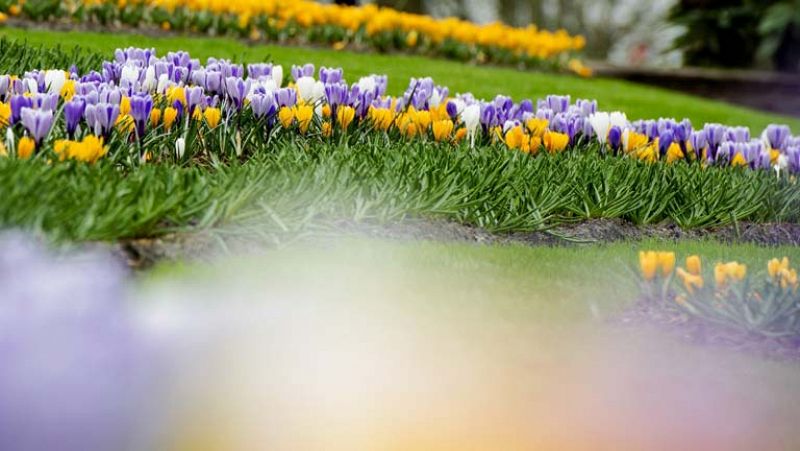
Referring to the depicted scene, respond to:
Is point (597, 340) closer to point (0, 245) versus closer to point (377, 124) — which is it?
point (0, 245)

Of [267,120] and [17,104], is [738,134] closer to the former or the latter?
[267,120]

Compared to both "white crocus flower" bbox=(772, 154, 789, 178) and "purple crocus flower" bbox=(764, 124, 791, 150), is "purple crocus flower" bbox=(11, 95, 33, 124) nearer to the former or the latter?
"white crocus flower" bbox=(772, 154, 789, 178)

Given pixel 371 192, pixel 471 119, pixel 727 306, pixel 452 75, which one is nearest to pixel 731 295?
pixel 727 306

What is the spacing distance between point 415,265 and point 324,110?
211cm

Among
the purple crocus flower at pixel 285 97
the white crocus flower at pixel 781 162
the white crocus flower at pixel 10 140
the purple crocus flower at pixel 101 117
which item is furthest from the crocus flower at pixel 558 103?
the white crocus flower at pixel 10 140

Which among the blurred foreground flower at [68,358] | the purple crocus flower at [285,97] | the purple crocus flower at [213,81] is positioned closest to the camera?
the blurred foreground flower at [68,358]

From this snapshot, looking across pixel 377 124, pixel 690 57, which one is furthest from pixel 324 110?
pixel 690 57

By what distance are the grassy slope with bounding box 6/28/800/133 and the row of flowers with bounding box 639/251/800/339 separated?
5.43 metres

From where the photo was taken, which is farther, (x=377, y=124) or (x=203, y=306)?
(x=377, y=124)

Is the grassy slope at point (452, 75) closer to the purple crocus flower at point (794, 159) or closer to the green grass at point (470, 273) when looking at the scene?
the purple crocus flower at point (794, 159)

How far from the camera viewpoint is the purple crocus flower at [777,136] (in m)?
8.08

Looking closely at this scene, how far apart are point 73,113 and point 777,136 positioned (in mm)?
5020

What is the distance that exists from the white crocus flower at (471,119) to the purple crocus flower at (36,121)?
8.63 ft

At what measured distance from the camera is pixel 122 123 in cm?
552
